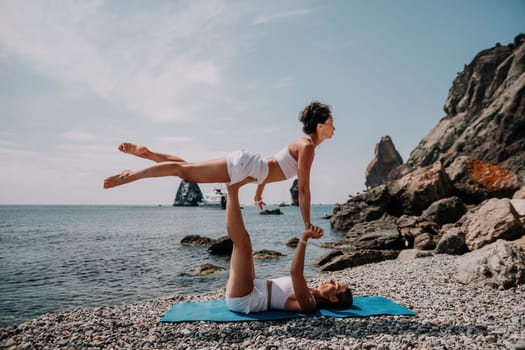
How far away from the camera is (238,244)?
5.86 metres

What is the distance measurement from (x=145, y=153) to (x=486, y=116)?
5647 centimetres

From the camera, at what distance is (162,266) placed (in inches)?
669

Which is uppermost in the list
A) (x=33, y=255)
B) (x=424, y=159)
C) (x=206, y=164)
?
(x=424, y=159)

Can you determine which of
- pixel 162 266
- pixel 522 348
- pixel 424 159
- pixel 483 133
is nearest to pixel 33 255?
pixel 162 266

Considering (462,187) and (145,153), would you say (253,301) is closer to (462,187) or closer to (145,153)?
(145,153)

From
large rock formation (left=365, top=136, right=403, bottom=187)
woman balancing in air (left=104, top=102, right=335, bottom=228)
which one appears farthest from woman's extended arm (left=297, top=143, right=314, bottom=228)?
large rock formation (left=365, top=136, right=403, bottom=187)

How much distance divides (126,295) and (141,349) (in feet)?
23.7

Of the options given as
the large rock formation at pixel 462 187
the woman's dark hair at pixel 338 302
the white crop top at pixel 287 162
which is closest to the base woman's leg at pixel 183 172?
the white crop top at pixel 287 162

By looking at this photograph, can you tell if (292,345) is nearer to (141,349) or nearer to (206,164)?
(141,349)

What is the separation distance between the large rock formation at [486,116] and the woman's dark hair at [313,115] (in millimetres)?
34748

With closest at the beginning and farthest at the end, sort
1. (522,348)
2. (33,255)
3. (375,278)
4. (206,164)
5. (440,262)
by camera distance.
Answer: (522,348)
(206,164)
(375,278)
(440,262)
(33,255)

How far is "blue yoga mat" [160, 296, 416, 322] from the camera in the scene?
583 centimetres

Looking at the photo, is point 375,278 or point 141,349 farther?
point 375,278

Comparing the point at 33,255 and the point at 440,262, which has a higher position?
the point at 440,262
